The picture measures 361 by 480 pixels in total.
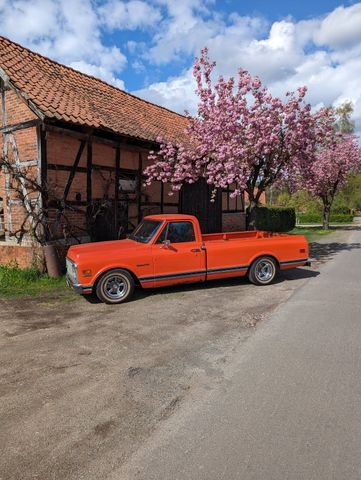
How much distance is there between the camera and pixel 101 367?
429 cm

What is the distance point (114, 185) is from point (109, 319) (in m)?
6.50

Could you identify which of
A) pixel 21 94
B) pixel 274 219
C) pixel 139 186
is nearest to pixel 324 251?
pixel 139 186

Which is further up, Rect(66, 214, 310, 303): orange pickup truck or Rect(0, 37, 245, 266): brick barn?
Rect(0, 37, 245, 266): brick barn

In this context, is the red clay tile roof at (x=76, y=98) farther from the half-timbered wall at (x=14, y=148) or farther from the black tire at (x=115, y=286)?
the black tire at (x=115, y=286)

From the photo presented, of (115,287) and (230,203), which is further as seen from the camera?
(230,203)

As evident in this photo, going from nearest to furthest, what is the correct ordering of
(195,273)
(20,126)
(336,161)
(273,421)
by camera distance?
(273,421)
(195,273)
(20,126)
(336,161)

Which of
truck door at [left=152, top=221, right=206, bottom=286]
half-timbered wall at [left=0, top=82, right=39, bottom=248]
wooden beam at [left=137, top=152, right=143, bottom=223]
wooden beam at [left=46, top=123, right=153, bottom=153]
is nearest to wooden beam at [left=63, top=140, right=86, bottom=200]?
wooden beam at [left=46, top=123, right=153, bottom=153]

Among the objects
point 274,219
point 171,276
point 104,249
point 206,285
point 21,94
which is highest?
point 21,94

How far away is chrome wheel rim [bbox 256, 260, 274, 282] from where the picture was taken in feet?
26.9

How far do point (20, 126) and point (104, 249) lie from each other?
4.91 metres

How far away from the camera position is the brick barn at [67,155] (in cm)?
950

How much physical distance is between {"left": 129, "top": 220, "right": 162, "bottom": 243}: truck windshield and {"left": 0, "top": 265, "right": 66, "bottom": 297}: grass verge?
79.4 inches

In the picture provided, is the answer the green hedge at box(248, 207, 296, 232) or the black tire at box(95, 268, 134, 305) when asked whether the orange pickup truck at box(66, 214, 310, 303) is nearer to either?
the black tire at box(95, 268, 134, 305)

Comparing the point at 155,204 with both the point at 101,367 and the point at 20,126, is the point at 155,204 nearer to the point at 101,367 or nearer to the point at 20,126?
the point at 20,126
